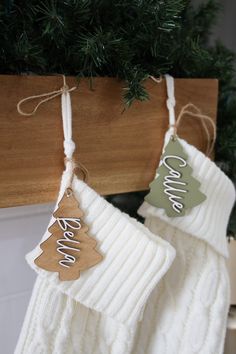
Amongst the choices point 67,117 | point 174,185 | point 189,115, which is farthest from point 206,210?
point 67,117

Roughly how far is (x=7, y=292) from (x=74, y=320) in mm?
186

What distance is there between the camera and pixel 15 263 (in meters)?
0.76

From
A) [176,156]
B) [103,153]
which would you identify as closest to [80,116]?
[103,153]

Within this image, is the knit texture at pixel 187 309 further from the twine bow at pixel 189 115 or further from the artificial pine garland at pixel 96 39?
the artificial pine garland at pixel 96 39

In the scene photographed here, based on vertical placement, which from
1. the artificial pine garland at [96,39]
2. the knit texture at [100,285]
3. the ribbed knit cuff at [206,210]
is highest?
the artificial pine garland at [96,39]

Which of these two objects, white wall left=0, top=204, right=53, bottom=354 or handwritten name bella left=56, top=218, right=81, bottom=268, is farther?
white wall left=0, top=204, right=53, bottom=354

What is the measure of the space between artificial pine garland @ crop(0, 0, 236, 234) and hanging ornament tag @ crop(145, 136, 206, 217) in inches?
5.2

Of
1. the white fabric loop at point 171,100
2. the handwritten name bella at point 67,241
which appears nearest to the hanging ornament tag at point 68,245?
the handwritten name bella at point 67,241

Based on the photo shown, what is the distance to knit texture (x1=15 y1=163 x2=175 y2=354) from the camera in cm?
61

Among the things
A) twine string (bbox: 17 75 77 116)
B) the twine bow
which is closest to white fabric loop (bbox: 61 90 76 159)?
twine string (bbox: 17 75 77 116)

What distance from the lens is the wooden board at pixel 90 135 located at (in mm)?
586

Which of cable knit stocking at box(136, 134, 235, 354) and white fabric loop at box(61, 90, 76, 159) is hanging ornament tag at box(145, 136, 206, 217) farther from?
white fabric loop at box(61, 90, 76, 159)

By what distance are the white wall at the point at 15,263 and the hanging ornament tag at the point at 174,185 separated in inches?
8.4

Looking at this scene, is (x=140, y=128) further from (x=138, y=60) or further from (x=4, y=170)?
(x=4, y=170)
